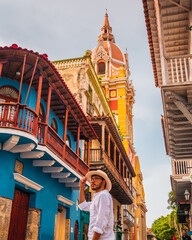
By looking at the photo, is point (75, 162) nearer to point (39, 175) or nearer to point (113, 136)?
point (39, 175)

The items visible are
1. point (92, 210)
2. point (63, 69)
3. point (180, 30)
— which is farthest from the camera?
point (63, 69)

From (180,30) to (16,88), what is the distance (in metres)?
6.70

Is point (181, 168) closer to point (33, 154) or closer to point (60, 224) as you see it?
point (60, 224)

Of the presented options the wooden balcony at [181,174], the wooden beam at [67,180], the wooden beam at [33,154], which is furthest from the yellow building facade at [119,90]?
the wooden beam at [33,154]

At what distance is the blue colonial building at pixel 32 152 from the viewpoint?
8859 mm

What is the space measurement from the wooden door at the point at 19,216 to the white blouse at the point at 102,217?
22.8 ft

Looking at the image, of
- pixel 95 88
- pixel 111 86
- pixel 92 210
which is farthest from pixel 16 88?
pixel 111 86

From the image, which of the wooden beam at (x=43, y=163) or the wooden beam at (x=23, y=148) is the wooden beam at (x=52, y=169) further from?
the wooden beam at (x=23, y=148)

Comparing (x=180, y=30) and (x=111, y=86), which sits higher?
(x=111, y=86)

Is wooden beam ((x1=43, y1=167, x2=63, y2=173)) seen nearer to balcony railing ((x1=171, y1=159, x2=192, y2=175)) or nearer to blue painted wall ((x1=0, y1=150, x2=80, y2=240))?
blue painted wall ((x1=0, y1=150, x2=80, y2=240))

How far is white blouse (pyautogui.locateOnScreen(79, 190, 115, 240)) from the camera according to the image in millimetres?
3195

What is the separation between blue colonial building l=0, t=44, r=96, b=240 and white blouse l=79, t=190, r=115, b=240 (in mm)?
5648

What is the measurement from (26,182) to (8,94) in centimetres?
309

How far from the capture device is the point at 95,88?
76.5ft
